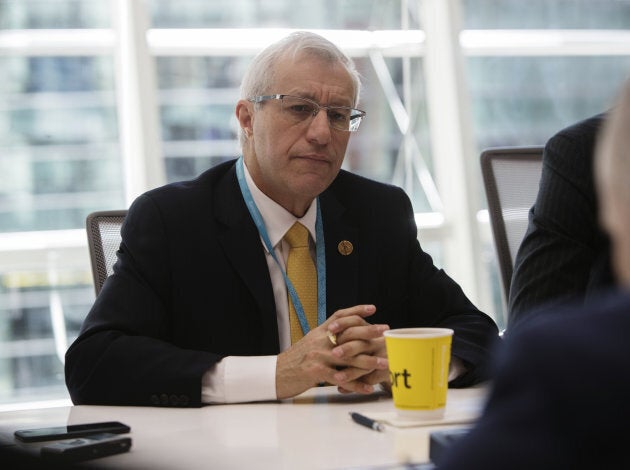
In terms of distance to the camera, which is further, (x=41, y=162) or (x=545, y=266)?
(x=41, y=162)

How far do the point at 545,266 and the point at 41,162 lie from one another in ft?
12.7

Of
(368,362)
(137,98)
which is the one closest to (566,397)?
(368,362)

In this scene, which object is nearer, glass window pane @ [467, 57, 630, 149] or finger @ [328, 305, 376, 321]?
finger @ [328, 305, 376, 321]

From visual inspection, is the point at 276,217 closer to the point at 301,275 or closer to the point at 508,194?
the point at 301,275

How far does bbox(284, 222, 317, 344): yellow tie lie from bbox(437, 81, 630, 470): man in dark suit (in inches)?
63.1

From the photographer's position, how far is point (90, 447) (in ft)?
4.13

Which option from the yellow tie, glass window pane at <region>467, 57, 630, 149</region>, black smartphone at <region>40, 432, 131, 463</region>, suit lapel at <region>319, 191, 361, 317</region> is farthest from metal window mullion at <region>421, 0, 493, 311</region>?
black smartphone at <region>40, 432, 131, 463</region>

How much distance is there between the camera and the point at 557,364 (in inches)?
20.5

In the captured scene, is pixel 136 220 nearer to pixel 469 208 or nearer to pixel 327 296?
pixel 327 296

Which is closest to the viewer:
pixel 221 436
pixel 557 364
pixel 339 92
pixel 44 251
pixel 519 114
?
pixel 557 364

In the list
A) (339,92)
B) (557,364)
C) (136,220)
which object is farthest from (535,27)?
(557,364)

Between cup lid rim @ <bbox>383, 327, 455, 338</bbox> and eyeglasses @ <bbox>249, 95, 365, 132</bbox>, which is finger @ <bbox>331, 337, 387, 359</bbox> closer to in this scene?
cup lid rim @ <bbox>383, 327, 455, 338</bbox>

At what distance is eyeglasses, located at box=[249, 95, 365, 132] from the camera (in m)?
2.28

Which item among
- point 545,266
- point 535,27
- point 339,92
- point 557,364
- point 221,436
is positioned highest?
point 535,27
